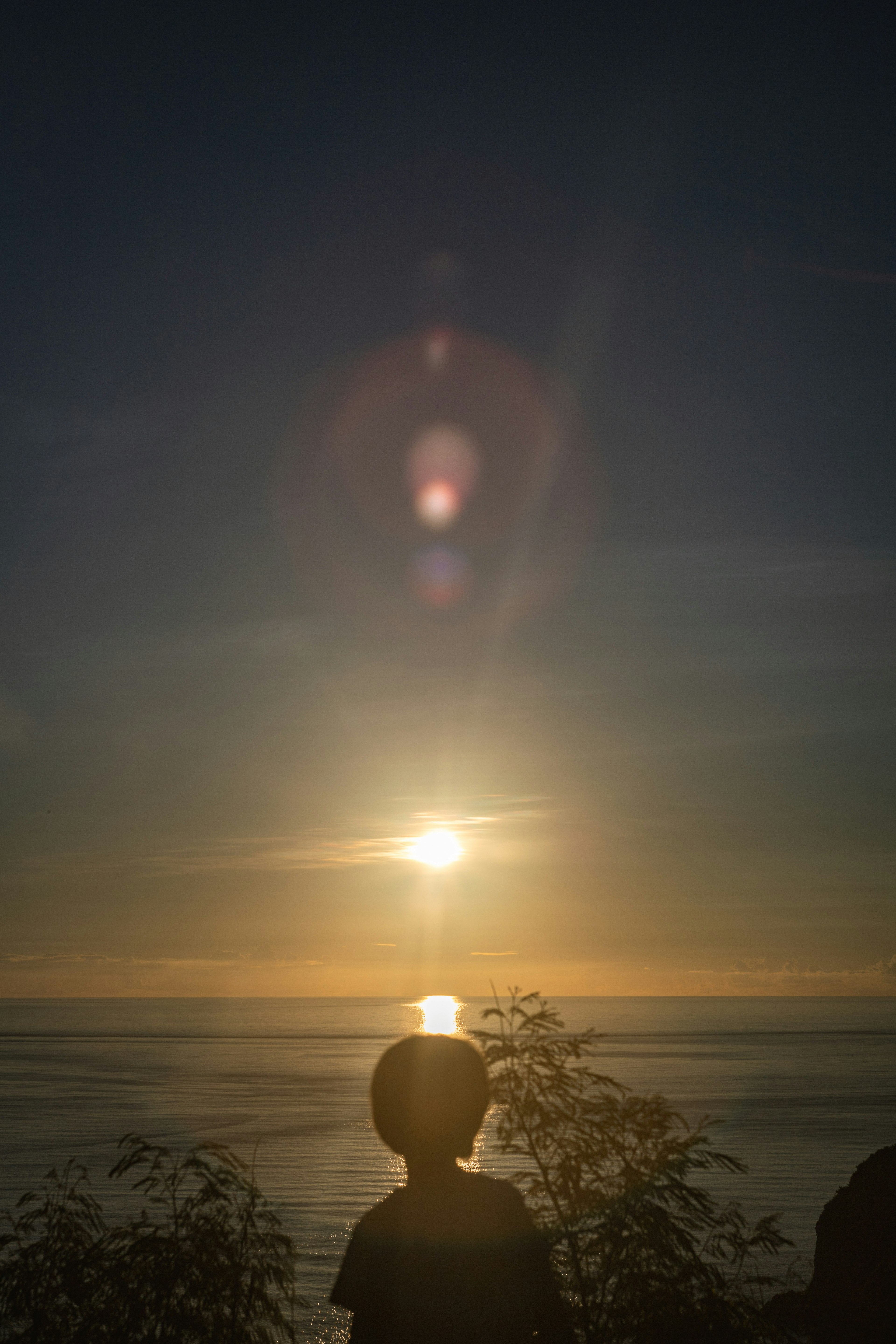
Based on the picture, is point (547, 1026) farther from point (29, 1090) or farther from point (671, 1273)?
point (29, 1090)

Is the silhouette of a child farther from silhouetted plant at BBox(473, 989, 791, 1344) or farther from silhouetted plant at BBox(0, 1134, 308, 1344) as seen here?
silhouetted plant at BBox(0, 1134, 308, 1344)

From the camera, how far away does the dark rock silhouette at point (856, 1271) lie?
25.5 m

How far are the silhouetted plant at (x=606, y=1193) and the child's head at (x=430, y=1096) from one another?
8331 millimetres

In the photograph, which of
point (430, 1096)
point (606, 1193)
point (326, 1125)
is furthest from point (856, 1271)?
point (326, 1125)

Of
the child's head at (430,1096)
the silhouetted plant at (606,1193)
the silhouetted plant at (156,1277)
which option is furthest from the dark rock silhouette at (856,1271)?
the child's head at (430,1096)

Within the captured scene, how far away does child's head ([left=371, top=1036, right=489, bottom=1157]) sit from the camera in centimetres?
362

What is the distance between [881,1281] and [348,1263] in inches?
1235

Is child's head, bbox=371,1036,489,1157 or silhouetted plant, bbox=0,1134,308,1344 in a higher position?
child's head, bbox=371,1036,489,1157

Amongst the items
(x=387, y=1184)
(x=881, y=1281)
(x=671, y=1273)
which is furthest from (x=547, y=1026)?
(x=387, y=1184)

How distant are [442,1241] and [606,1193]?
37.9 feet

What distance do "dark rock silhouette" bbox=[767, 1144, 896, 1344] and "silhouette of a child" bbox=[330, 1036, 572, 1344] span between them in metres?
25.6

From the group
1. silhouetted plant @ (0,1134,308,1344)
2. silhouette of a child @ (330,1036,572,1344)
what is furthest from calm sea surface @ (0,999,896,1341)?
silhouette of a child @ (330,1036,572,1344)

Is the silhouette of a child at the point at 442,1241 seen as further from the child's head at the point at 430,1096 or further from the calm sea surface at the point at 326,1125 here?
the calm sea surface at the point at 326,1125

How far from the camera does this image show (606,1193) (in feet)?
45.1
